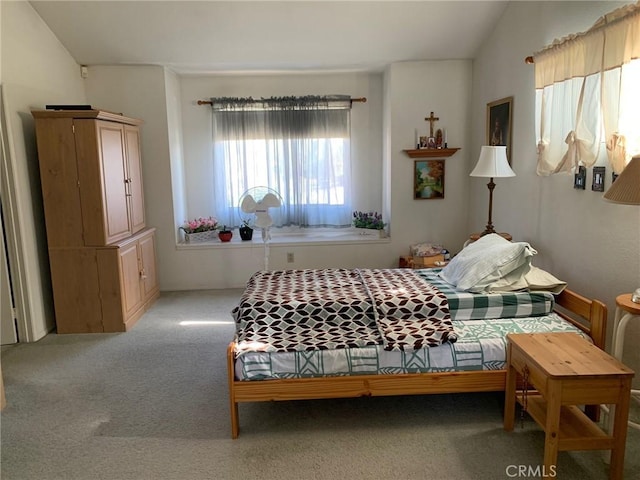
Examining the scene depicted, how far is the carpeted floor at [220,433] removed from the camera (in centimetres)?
219

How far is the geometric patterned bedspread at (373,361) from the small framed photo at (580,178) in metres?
1.00

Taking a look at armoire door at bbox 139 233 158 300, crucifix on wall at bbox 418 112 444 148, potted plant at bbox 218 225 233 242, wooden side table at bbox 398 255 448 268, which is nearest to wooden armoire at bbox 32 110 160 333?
armoire door at bbox 139 233 158 300

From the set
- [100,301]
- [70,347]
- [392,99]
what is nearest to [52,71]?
[100,301]

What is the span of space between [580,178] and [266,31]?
2864mm

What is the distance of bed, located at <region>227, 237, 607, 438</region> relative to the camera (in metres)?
2.46

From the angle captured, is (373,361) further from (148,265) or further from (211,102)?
(211,102)

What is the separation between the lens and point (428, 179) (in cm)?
506

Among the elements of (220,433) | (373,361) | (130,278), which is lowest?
(220,433)

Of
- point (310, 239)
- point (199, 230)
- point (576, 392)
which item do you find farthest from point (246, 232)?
point (576, 392)

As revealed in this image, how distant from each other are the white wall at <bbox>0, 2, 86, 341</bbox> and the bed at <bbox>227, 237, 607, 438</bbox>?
1.91m

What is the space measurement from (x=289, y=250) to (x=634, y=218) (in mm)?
3243

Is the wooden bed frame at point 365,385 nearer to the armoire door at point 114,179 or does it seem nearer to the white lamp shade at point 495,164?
the white lamp shade at point 495,164

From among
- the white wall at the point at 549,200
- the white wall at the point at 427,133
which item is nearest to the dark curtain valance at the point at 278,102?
the white wall at the point at 427,133

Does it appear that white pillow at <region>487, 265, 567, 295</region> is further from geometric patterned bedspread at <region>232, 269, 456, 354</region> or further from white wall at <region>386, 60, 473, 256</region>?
white wall at <region>386, 60, 473, 256</region>
